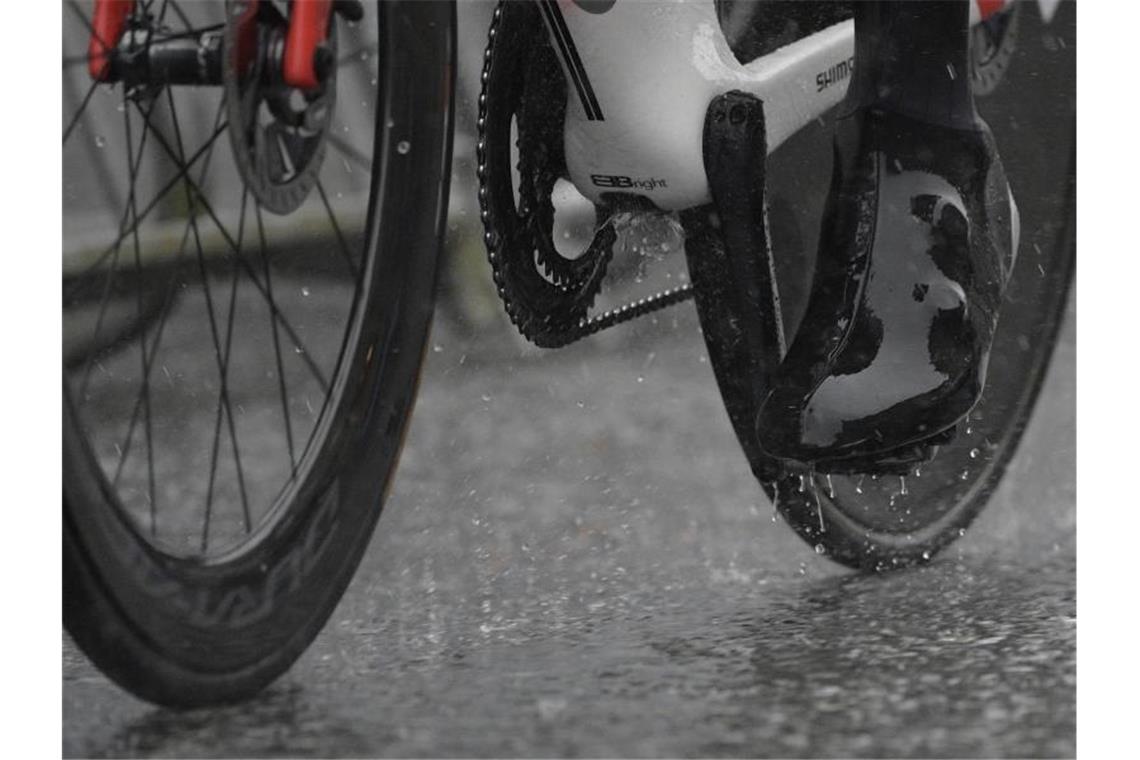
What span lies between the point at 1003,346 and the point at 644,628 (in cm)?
68

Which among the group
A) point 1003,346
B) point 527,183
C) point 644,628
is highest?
point 527,183

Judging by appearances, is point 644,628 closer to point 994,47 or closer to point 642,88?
point 642,88

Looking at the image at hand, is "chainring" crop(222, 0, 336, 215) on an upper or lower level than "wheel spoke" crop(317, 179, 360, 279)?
upper

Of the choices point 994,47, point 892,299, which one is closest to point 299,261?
point 892,299

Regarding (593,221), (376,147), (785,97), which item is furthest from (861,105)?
(376,147)

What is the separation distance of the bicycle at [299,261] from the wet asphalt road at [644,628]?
0.08 m

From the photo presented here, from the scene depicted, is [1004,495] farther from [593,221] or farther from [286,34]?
[286,34]

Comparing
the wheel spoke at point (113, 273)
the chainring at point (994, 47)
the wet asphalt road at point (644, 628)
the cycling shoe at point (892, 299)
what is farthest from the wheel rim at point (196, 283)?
the chainring at point (994, 47)

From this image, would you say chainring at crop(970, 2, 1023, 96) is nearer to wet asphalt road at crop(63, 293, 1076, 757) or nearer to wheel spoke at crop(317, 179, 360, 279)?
wet asphalt road at crop(63, 293, 1076, 757)

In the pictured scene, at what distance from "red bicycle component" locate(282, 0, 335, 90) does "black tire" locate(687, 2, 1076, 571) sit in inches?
22.1

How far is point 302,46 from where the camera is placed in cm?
155

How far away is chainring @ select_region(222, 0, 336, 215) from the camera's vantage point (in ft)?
4.99

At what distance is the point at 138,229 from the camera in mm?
1859

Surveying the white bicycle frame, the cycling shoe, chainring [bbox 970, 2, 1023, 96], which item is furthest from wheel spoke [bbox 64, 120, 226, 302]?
chainring [bbox 970, 2, 1023, 96]
